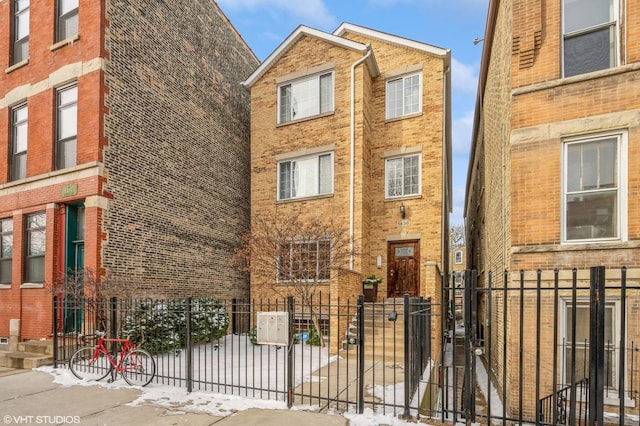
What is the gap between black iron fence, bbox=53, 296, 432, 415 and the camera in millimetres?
6340

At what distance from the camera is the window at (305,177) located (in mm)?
15422

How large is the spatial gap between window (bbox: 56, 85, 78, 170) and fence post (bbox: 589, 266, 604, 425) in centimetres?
1244

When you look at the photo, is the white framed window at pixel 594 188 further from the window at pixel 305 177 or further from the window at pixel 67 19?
the window at pixel 67 19

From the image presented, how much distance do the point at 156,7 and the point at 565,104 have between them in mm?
12171

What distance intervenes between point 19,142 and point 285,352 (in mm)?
11768

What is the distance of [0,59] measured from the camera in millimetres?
13562

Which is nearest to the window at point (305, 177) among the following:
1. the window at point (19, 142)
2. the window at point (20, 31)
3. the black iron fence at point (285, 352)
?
the black iron fence at point (285, 352)

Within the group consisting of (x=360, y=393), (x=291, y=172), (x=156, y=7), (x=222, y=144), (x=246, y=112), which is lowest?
(x=360, y=393)

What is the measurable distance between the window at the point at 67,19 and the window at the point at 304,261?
8.93 m

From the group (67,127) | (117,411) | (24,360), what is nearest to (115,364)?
(117,411)

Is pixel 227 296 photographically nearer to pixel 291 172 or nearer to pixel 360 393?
pixel 291 172

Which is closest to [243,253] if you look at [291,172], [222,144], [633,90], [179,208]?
A: [179,208]

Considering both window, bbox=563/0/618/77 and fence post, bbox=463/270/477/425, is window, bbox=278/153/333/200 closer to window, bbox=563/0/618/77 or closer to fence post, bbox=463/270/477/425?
window, bbox=563/0/618/77

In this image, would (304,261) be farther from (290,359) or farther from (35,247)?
(35,247)
